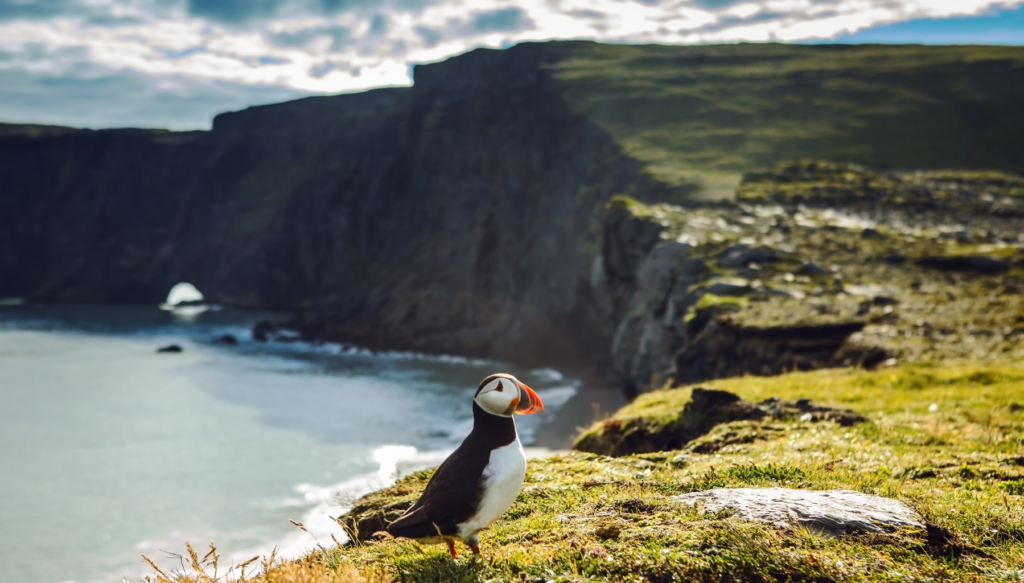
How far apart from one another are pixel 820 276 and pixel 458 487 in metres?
24.8

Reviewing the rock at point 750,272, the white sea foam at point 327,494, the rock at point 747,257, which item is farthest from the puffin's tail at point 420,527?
the rock at point 747,257

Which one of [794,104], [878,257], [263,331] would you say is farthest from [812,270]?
[263,331]

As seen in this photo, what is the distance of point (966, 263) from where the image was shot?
26.7 m

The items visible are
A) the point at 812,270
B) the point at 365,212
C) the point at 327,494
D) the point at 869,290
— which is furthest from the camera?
the point at 365,212

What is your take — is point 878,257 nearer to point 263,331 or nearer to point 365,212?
point 263,331

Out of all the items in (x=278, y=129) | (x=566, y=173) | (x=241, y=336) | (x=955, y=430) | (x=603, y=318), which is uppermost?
(x=278, y=129)

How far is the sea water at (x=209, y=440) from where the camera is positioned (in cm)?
3033

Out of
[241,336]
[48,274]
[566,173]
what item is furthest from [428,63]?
[48,274]

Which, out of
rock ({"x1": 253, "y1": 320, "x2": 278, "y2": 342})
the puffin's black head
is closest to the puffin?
the puffin's black head

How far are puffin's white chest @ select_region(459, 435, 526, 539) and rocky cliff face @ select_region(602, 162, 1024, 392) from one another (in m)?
16.2

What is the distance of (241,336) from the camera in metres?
105

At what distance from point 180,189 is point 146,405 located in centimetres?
13031

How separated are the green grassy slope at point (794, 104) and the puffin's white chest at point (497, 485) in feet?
150

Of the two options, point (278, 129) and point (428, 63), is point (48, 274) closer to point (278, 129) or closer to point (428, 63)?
point (278, 129)
